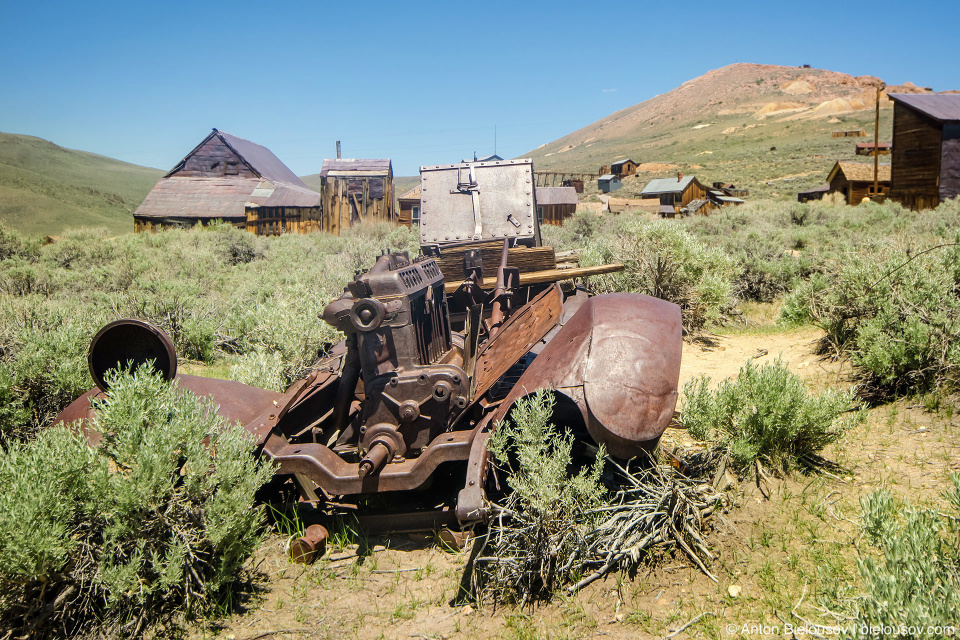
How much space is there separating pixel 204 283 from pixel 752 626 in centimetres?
1156

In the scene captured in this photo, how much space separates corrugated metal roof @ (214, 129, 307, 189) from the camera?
28631 millimetres

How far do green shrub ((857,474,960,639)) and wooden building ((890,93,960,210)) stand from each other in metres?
26.8

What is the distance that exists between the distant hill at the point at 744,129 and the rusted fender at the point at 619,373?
156 feet

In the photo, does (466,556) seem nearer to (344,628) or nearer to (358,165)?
(344,628)

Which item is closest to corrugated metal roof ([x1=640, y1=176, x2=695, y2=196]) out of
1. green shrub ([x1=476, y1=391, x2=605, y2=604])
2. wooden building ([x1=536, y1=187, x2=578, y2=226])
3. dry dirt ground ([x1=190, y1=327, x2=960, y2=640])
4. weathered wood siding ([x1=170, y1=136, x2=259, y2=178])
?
wooden building ([x1=536, y1=187, x2=578, y2=226])

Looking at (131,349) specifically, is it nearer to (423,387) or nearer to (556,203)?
(423,387)

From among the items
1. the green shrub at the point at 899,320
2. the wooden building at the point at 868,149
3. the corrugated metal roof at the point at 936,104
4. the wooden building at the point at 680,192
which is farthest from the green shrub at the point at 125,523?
the wooden building at the point at 868,149

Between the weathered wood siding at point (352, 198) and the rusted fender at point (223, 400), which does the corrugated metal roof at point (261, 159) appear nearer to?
the weathered wood siding at point (352, 198)

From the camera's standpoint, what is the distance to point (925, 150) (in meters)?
23.3

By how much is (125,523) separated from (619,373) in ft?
8.42

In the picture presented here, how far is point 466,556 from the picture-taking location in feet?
10.9

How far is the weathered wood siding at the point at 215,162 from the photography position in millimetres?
28125

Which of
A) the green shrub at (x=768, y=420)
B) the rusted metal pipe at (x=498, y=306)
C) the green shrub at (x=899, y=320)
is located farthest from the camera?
the rusted metal pipe at (x=498, y=306)

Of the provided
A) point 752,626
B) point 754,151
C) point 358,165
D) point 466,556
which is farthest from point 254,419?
point 754,151
